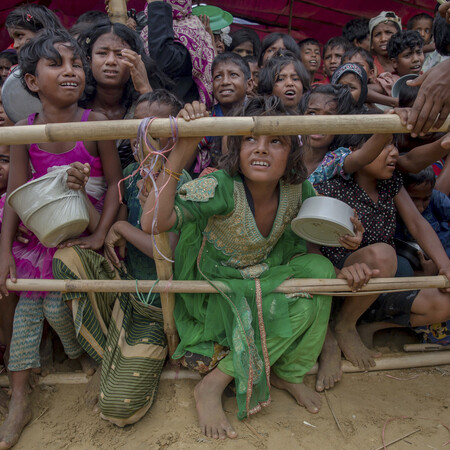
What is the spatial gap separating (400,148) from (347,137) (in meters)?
0.44

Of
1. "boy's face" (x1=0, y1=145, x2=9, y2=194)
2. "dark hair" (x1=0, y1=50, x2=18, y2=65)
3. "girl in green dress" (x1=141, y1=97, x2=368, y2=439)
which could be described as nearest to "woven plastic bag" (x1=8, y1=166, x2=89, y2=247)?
"girl in green dress" (x1=141, y1=97, x2=368, y2=439)

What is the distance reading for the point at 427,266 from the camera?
247 cm

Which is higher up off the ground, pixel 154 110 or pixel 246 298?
pixel 154 110

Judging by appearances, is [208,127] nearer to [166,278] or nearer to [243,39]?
[166,278]

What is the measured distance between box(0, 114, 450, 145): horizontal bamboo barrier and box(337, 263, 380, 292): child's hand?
2.33ft

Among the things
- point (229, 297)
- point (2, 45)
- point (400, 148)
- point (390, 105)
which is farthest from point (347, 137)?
point (2, 45)

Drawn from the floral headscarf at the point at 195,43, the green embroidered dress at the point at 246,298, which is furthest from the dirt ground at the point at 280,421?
the floral headscarf at the point at 195,43

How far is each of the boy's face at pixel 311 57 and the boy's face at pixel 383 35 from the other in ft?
2.14

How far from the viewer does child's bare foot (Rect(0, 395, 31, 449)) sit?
6.35ft

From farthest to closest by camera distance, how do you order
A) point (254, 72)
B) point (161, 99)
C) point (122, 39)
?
1. point (254, 72)
2. point (122, 39)
3. point (161, 99)

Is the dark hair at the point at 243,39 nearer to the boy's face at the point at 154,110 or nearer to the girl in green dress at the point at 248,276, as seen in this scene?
the boy's face at the point at 154,110

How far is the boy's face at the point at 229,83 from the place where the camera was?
10.2 ft

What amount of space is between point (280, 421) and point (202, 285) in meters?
0.74

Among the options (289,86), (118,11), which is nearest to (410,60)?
(289,86)
